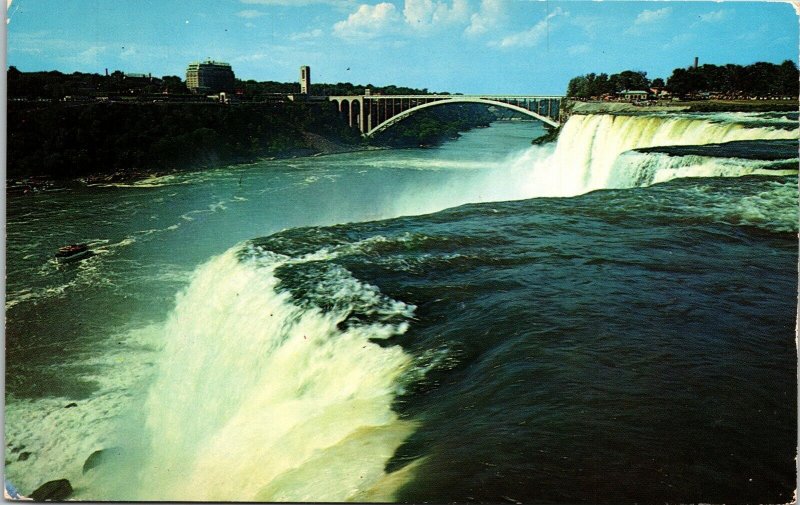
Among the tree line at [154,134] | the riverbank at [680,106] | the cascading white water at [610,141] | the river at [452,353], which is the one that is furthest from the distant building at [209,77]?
the riverbank at [680,106]

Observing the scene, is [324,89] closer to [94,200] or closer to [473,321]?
[94,200]

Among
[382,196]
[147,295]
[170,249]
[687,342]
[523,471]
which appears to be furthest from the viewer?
[382,196]

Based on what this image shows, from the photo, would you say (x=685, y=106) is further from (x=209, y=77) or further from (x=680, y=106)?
(x=209, y=77)

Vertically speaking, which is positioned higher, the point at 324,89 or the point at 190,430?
the point at 324,89

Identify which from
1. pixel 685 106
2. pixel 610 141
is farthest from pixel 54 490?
pixel 685 106

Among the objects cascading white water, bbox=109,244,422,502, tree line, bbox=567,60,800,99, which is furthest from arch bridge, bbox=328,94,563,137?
cascading white water, bbox=109,244,422,502

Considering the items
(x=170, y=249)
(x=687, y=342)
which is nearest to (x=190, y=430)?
(x=687, y=342)

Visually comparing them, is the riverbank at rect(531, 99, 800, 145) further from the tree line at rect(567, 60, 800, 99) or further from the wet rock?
the wet rock
